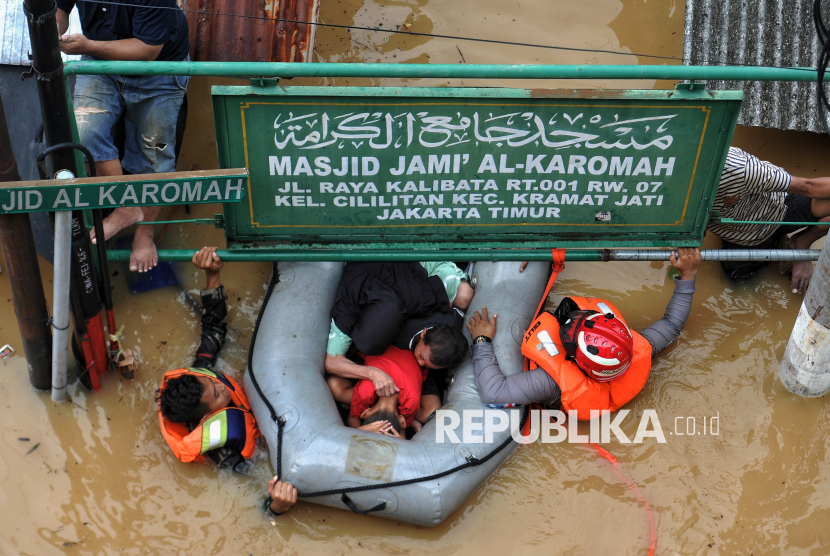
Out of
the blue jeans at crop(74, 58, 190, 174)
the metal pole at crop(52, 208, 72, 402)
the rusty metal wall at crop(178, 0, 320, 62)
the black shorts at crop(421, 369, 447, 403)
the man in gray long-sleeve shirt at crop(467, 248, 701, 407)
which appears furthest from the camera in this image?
the rusty metal wall at crop(178, 0, 320, 62)

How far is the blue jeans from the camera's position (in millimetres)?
3656

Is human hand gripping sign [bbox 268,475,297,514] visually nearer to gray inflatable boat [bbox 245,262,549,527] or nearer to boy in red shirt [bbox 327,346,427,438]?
gray inflatable boat [bbox 245,262,549,527]

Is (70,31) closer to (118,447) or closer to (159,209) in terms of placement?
(159,209)

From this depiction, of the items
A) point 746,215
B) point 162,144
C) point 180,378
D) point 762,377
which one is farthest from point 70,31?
point 762,377

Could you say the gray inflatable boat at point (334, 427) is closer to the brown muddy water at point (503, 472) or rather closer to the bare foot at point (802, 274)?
the brown muddy water at point (503, 472)

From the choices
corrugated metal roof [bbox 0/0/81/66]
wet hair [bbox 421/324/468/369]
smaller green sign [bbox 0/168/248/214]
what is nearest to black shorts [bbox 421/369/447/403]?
wet hair [bbox 421/324/468/369]

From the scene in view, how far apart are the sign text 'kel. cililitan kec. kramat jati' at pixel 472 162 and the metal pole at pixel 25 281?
88cm

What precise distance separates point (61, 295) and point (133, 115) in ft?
4.04

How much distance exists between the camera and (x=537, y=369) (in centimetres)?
361

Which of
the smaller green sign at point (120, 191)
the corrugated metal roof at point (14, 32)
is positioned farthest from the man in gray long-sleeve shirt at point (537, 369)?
the corrugated metal roof at point (14, 32)

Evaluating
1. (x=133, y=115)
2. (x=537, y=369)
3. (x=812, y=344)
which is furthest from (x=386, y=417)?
(x=812, y=344)

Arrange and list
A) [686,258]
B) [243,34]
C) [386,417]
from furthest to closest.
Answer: [243,34], [686,258], [386,417]

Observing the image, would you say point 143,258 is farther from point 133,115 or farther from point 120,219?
point 133,115

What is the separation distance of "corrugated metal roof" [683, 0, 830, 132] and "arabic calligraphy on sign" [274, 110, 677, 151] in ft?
5.94
